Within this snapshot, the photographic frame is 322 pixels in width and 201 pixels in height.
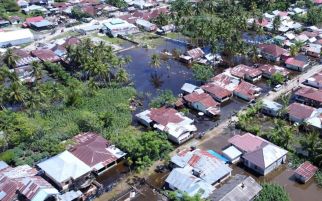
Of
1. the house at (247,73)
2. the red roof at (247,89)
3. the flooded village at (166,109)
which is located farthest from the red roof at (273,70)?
the red roof at (247,89)

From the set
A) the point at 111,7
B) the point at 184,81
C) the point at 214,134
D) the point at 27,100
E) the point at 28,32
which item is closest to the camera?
the point at 214,134

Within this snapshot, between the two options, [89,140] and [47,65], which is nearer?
[89,140]

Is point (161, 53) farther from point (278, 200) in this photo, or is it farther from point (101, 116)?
point (278, 200)

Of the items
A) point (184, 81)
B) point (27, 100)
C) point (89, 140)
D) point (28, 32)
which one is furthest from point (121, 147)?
point (28, 32)

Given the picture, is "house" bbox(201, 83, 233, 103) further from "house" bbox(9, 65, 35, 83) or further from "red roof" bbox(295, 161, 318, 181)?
"house" bbox(9, 65, 35, 83)

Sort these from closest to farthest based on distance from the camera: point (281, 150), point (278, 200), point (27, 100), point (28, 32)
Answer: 1. point (278, 200)
2. point (281, 150)
3. point (27, 100)
4. point (28, 32)

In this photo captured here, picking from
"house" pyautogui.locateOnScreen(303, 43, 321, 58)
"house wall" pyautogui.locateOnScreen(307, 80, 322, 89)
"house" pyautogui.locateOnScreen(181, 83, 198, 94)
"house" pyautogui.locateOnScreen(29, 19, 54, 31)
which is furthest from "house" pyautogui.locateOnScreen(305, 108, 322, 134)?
"house" pyautogui.locateOnScreen(29, 19, 54, 31)

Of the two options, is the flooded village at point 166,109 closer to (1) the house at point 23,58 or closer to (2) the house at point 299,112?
(2) the house at point 299,112
